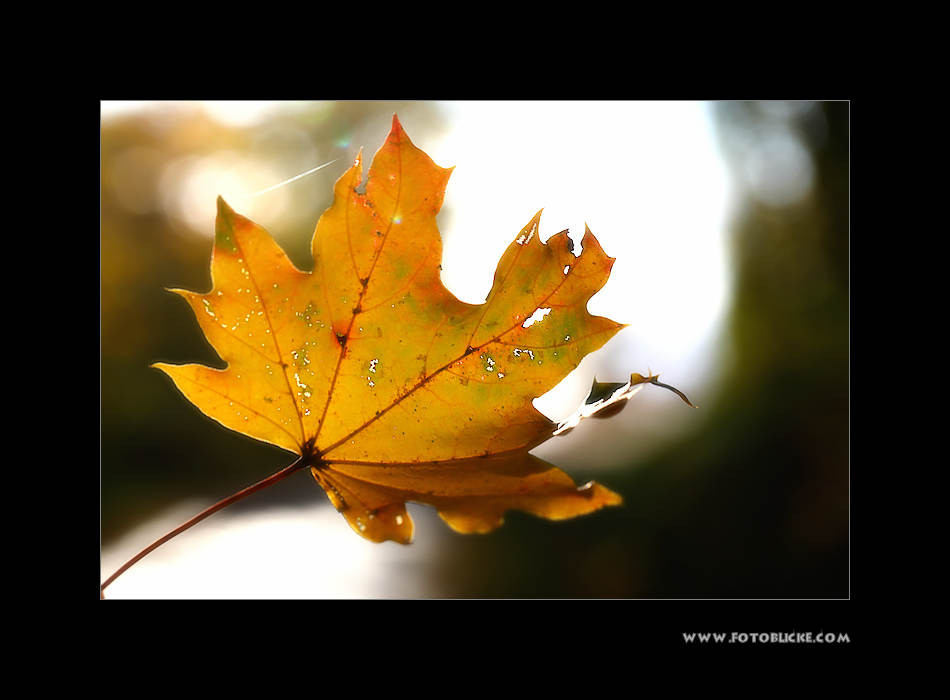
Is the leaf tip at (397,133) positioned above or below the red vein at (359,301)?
above

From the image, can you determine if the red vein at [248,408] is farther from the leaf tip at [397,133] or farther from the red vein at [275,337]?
the leaf tip at [397,133]

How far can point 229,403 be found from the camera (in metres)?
0.65

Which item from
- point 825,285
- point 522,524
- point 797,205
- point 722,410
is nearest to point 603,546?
point 522,524

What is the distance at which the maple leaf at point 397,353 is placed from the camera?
1.97 feet

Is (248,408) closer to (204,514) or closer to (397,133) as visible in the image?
(204,514)

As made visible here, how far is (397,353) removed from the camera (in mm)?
654

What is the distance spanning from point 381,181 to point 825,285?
2.79m

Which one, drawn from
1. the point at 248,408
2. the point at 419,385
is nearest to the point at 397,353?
the point at 419,385

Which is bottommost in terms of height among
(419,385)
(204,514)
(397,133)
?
(204,514)

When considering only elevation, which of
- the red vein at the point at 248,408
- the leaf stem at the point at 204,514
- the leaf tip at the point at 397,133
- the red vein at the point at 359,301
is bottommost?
the leaf stem at the point at 204,514

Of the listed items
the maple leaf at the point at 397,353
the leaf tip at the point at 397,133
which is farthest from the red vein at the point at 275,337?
the leaf tip at the point at 397,133

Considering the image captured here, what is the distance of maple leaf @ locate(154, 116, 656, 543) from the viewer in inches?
23.6

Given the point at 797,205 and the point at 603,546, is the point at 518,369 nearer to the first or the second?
the point at 603,546

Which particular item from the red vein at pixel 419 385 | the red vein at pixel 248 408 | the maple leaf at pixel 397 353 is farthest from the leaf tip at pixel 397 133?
the red vein at pixel 248 408
